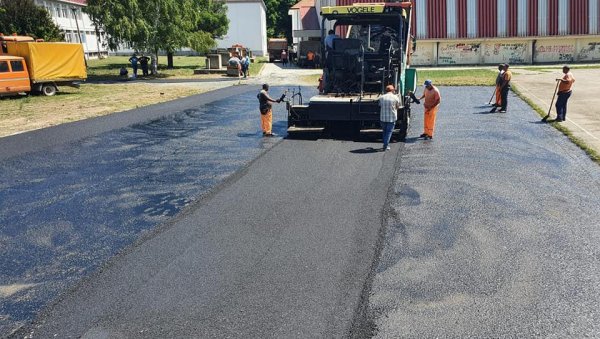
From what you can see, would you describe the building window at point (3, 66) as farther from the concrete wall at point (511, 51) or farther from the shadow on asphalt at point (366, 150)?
the concrete wall at point (511, 51)

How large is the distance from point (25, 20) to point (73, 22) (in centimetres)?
2940

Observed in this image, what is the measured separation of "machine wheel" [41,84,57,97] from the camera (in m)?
28.3

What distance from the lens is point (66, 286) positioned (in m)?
6.39

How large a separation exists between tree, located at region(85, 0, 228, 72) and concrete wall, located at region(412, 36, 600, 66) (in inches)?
845

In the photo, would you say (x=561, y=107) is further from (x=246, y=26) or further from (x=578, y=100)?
(x=246, y=26)

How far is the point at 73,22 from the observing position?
66938 millimetres

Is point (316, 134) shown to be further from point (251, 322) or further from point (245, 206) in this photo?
point (251, 322)

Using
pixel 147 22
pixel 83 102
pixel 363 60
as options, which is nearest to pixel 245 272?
pixel 363 60

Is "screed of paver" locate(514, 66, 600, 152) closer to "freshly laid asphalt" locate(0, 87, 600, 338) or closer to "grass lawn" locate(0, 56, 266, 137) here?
"freshly laid asphalt" locate(0, 87, 600, 338)

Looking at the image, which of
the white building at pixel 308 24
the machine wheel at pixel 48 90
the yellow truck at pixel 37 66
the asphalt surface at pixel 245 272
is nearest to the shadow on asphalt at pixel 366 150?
the asphalt surface at pixel 245 272

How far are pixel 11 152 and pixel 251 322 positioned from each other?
453 inches

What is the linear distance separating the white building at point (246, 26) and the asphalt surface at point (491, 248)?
63530 millimetres

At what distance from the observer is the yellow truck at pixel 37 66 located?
86.4 ft

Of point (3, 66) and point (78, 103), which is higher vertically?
point (3, 66)
